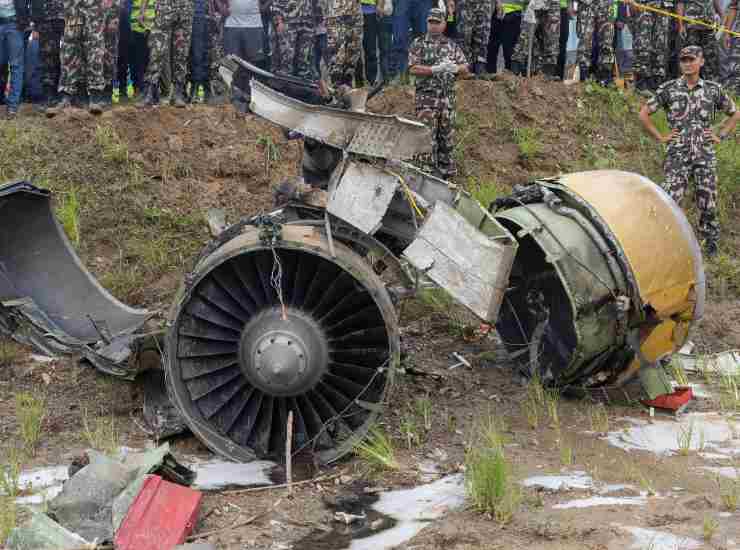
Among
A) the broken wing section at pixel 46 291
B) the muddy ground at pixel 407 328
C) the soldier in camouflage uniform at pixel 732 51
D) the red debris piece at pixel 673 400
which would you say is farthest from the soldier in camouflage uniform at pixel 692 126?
the broken wing section at pixel 46 291

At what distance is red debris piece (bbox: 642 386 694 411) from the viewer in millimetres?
7582

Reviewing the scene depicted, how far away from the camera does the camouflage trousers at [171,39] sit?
36.2ft

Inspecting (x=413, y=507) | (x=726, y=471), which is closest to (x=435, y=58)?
(x=726, y=471)

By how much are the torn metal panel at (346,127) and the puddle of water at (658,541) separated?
2.69 metres

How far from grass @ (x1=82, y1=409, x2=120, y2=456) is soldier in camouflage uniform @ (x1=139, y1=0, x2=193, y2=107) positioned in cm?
455

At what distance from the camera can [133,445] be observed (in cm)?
700

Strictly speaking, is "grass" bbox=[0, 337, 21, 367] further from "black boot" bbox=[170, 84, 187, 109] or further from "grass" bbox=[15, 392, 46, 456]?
"black boot" bbox=[170, 84, 187, 109]

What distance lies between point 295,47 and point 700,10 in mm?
4594

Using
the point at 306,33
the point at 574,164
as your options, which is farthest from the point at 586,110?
the point at 306,33

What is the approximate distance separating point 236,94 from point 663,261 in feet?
10.2

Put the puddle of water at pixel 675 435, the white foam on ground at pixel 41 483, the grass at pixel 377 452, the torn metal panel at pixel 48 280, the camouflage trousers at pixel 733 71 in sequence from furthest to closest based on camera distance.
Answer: the camouflage trousers at pixel 733 71
the torn metal panel at pixel 48 280
the puddle of water at pixel 675 435
the grass at pixel 377 452
the white foam on ground at pixel 41 483

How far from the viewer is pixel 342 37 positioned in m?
11.8

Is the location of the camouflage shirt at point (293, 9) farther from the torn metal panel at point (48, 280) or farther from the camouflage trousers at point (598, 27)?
the torn metal panel at point (48, 280)

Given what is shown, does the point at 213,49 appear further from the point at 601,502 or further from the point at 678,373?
the point at 601,502
